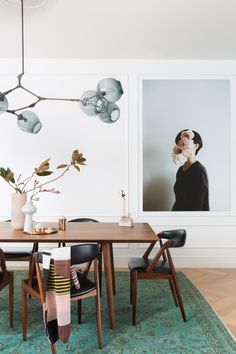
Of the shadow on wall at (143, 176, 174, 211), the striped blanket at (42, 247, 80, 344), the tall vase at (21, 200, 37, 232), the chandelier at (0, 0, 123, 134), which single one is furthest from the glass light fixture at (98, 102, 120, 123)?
the striped blanket at (42, 247, 80, 344)

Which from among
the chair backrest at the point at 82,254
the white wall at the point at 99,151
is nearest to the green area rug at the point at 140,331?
the chair backrest at the point at 82,254

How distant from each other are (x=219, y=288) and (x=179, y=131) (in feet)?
7.08

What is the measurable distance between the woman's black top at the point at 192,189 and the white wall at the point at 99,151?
13 centimetres

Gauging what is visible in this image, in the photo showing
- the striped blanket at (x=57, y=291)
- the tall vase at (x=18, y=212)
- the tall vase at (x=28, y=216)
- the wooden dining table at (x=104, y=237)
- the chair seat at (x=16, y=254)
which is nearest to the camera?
the striped blanket at (x=57, y=291)

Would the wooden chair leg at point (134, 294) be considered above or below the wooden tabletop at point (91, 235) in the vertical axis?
below

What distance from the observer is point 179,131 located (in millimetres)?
4637

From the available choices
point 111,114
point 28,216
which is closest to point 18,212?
point 28,216

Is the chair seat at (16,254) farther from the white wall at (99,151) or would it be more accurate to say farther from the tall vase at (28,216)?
the white wall at (99,151)

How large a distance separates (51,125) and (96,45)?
1.26 metres

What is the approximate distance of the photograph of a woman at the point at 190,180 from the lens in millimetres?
4609

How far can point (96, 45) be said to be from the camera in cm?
420

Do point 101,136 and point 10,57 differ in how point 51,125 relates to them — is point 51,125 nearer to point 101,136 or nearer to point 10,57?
point 101,136

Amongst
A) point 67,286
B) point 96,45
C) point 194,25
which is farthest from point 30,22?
point 67,286

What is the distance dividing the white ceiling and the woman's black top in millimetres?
1610
